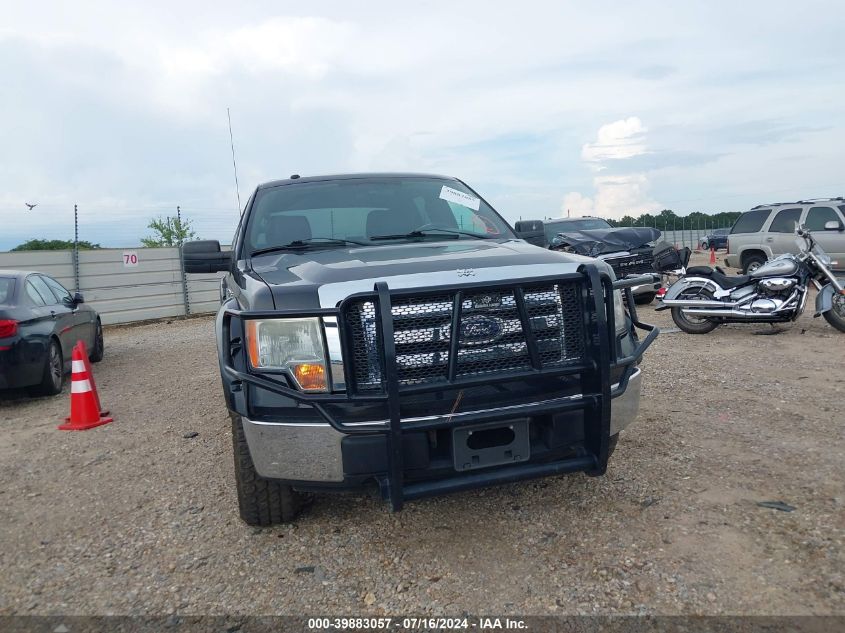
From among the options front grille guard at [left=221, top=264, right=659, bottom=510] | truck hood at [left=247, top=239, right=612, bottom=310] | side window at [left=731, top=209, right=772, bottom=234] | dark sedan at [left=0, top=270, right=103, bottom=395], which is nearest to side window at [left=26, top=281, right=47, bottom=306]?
dark sedan at [left=0, top=270, right=103, bottom=395]

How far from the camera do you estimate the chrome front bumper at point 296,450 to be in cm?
255

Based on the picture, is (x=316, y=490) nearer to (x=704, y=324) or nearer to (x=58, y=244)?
(x=704, y=324)

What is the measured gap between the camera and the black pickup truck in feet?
8.23

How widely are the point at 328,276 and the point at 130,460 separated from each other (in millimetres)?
2520

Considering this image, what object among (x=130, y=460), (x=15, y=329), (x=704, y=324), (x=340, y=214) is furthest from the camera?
(x=704, y=324)

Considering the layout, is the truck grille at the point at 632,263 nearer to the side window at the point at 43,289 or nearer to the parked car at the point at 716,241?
the side window at the point at 43,289

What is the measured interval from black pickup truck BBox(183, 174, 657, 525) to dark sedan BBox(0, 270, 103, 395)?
4223 mm

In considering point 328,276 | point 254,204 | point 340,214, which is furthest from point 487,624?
point 254,204

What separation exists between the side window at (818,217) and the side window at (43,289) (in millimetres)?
13787

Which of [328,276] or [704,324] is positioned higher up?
[328,276]

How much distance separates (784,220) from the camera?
13852 millimetres

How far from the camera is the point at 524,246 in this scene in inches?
139

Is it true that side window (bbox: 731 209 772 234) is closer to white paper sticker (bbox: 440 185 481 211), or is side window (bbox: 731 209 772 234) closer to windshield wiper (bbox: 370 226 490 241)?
white paper sticker (bbox: 440 185 481 211)

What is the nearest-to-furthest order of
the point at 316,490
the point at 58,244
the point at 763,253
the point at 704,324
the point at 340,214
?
the point at 316,490 < the point at 340,214 < the point at 704,324 < the point at 763,253 < the point at 58,244
